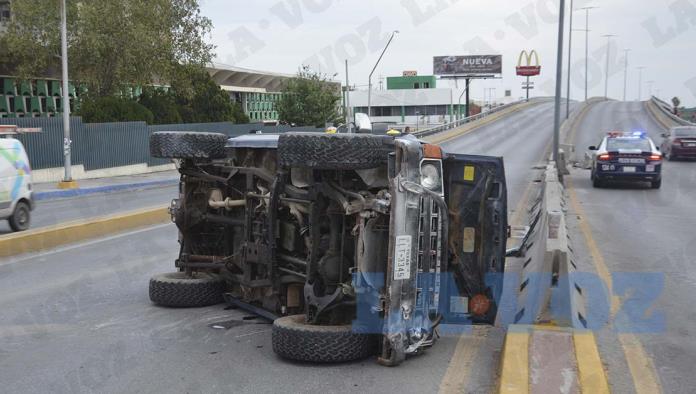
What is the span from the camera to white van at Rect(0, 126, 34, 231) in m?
→ 13.3

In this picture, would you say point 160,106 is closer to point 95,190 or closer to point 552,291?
point 95,190

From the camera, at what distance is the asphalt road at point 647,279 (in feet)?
18.6

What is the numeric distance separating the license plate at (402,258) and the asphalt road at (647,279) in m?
1.63

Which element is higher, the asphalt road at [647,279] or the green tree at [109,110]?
the green tree at [109,110]

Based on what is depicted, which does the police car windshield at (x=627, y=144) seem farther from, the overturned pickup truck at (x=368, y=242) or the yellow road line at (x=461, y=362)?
the overturned pickup truck at (x=368, y=242)

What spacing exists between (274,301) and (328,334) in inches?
49.0

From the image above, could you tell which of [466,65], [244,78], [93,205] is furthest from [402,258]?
[466,65]

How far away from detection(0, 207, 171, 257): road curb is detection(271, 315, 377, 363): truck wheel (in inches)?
274

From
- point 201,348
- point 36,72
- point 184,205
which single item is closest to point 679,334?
point 201,348

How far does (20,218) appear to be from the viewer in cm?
1387

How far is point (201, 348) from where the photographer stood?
6188 mm

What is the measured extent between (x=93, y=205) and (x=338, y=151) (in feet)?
56.7

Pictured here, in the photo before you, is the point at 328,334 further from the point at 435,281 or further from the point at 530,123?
the point at 530,123

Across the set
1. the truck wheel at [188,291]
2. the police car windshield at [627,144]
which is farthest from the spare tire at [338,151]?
the police car windshield at [627,144]
